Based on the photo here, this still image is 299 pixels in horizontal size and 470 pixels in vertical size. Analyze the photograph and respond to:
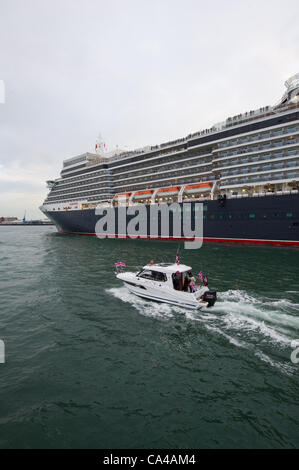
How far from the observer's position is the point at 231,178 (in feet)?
115

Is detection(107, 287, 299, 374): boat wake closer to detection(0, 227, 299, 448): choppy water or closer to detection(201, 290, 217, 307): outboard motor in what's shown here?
detection(0, 227, 299, 448): choppy water

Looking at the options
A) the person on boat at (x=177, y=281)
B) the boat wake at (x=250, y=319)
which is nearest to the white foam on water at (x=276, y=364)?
the boat wake at (x=250, y=319)

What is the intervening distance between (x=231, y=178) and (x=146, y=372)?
34111mm

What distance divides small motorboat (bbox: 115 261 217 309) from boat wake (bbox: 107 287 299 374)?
1.21 ft

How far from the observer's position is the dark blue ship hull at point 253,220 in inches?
1093

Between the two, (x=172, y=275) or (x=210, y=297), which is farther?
(x=172, y=275)

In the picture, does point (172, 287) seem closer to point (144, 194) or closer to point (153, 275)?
point (153, 275)

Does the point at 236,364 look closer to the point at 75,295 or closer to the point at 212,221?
the point at 75,295

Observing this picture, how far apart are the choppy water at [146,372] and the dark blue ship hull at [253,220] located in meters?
17.8

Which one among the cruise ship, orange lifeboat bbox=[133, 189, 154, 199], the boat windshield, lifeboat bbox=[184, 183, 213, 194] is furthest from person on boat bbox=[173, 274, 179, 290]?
orange lifeboat bbox=[133, 189, 154, 199]

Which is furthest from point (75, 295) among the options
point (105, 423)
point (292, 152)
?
point (292, 152)

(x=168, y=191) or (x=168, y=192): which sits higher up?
(x=168, y=191)

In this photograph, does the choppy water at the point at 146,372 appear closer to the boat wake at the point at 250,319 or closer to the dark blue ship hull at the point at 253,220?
the boat wake at the point at 250,319

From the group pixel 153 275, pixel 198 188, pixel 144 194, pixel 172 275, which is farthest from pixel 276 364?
pixel 144 194
